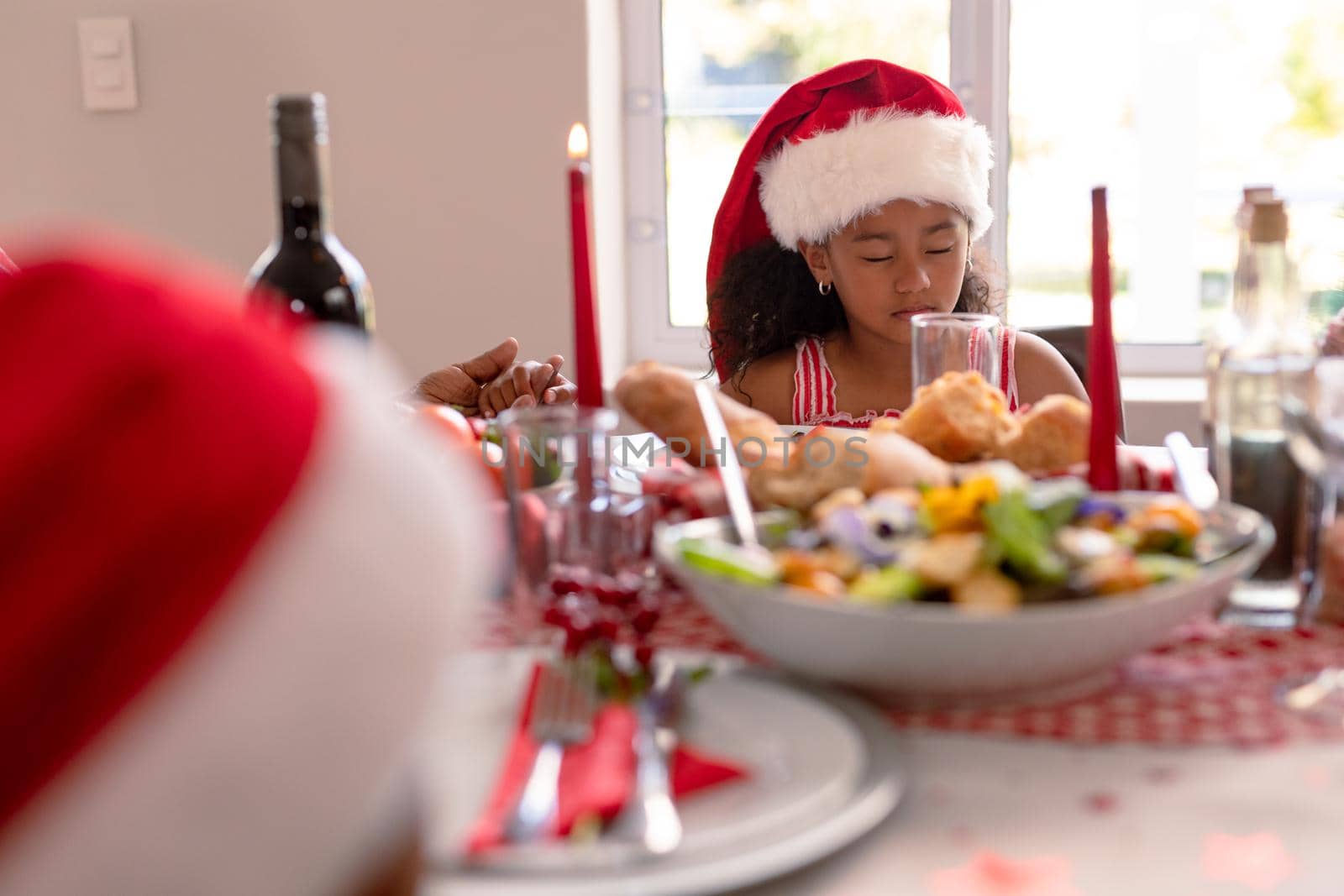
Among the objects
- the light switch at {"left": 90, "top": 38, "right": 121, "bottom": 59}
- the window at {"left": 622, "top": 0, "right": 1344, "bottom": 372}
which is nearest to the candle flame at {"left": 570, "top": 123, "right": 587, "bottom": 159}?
the window at {"left": 622, "top": 0, "right": 1344, "bottom": 372}

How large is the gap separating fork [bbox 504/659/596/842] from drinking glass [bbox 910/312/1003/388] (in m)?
0.46

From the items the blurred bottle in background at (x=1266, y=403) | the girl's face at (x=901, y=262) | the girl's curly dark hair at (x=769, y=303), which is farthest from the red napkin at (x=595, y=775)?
the girl's curly dark hair at (x=769, y=303)

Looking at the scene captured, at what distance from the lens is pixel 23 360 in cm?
28

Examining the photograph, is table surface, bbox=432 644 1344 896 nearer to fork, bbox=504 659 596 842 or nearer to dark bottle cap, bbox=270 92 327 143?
fork, bbox=504 659 596 842

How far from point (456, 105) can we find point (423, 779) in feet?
6.76

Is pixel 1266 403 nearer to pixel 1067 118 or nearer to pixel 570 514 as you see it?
pixel 570 514

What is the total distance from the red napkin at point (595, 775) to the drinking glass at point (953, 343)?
0.50m

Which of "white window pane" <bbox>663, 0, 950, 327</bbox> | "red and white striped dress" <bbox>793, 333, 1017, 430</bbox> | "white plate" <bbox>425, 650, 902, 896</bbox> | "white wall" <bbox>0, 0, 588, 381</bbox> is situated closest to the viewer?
"white plate" <bbox>425, 650, 902, 896</bbox>

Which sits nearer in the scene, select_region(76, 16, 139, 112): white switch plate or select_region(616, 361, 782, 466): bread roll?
select_region(616, 361, 782, 466): bread roll

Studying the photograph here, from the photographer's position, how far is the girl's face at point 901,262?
160cm

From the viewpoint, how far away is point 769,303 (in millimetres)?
1862

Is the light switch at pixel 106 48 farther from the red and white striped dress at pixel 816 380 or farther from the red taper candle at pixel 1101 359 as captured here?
the red taper candle at pixel 1101 359

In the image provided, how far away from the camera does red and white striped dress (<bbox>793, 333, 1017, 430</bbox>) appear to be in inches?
67.9

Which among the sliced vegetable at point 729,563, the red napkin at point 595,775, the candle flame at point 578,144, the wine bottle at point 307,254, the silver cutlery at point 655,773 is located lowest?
the silver cutlery at point 655,773
